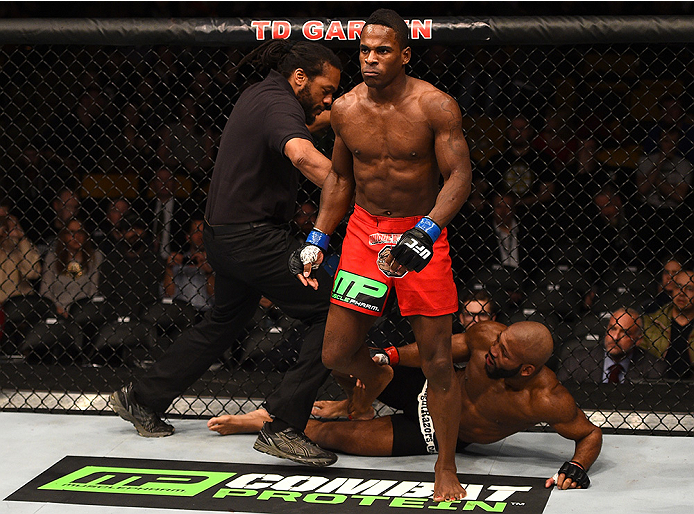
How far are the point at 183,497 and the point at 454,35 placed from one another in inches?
72.4

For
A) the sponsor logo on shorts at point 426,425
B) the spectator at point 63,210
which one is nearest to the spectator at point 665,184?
the sponsor logo on shorts at point 426,425

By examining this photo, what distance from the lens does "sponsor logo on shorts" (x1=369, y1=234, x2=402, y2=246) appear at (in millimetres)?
2578

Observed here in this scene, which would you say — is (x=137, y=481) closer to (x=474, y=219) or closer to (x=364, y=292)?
(x=364, y=292)

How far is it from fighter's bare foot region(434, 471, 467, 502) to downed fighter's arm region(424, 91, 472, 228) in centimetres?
75

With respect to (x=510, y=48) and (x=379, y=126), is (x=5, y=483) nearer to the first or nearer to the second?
(x=379, y=126)

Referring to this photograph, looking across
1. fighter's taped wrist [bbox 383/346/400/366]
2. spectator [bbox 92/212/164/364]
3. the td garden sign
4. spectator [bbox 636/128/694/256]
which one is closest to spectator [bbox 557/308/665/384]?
spectator [bbox 636/128/694/256]

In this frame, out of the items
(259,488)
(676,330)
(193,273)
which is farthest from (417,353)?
(193,273)

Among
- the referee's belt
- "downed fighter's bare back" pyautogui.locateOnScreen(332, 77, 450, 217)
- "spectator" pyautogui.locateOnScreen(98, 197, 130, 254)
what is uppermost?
"spectator" pyautogui.locateOnScreen(98, 197, 130, 254)

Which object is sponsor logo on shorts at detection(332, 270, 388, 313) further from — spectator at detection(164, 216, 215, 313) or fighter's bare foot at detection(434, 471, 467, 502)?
spectator at detection(164, 216, 215, 313)

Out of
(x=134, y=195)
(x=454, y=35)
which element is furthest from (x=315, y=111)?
(x=134, y=195)

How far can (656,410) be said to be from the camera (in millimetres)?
3463

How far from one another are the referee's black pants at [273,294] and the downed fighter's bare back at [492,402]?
1.59ft

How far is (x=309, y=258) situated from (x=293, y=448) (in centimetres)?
64

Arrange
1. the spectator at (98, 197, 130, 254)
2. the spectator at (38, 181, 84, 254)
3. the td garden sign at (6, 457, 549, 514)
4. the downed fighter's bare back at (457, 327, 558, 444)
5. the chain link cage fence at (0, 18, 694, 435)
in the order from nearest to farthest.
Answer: the td garden sign at (6, 457, 549, 514)
the downed fighter's bare back at (457, 327, 558, 444)
the chain link cage fence at (0, 18, 694, 435)
the spectator at (98, 197, 130, 254)
the spectator at (38, 181, 84, 254)
